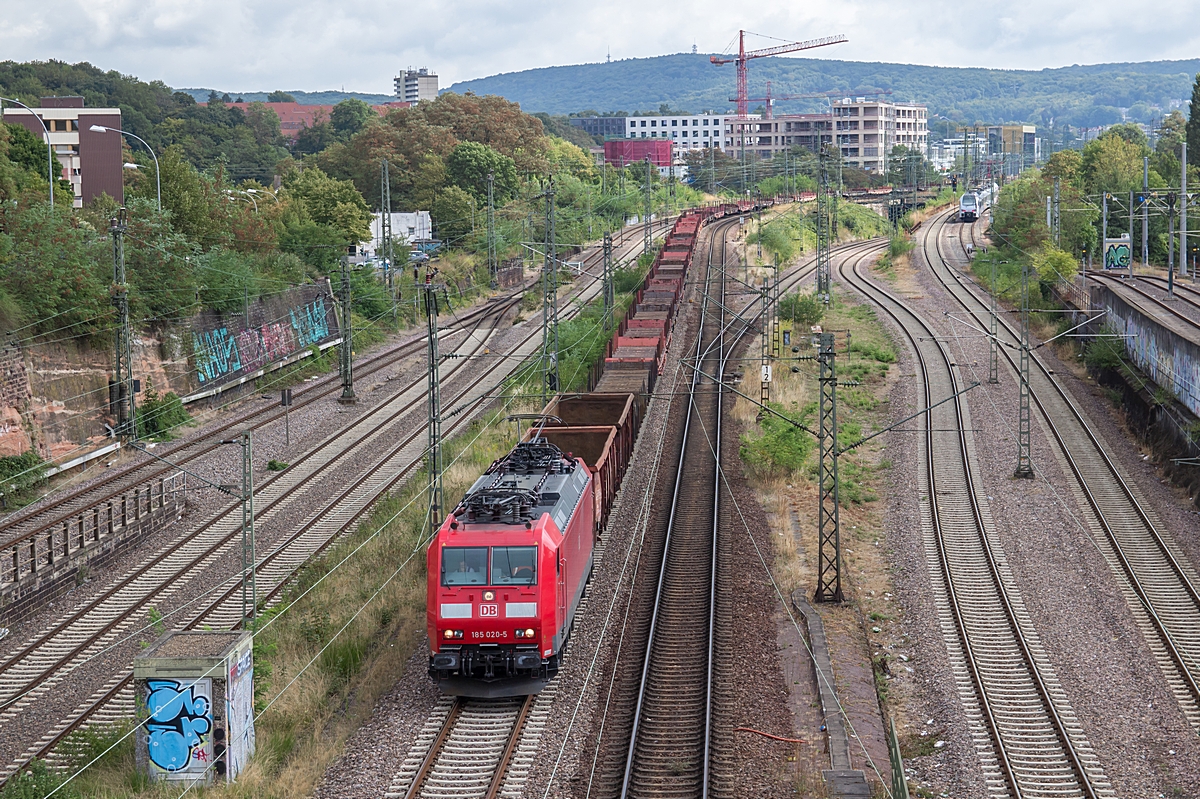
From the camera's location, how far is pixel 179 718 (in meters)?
16.1

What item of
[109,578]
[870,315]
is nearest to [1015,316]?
[870,315]

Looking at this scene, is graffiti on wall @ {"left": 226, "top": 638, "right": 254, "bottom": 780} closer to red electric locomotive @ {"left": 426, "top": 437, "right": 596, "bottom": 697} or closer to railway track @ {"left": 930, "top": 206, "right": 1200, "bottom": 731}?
red electric locomotive @ {"left": 426, "top": 437, "right": 596, "bottom": 697}

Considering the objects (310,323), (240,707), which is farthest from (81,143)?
(240,707)

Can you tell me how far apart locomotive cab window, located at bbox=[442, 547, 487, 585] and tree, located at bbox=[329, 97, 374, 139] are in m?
133

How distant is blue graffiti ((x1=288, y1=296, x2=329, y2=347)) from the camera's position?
2133 inches

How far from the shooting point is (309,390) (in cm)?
4878

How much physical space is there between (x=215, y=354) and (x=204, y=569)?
67.3 feet

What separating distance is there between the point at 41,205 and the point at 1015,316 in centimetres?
4234

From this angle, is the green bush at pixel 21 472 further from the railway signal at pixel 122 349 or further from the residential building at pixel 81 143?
the residential building at pixel 81 143

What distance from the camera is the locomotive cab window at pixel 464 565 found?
1841 centimetres

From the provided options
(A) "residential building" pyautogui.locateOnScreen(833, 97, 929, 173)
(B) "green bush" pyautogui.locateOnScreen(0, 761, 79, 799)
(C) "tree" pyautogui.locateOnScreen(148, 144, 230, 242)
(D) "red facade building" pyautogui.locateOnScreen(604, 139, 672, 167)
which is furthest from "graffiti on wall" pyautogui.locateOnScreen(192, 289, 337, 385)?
(A) "residential building" pyautogui.locateOnScreen(833, 97, 929, 173)

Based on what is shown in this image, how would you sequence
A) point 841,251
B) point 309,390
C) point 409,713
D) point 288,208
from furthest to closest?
point 841,251 → point 288,208 → point 309,390 → point 409,713

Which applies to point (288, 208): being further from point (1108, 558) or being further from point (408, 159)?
point (1108, 558)


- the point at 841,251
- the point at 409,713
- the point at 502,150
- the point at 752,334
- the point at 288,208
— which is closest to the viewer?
the point at 409,713
